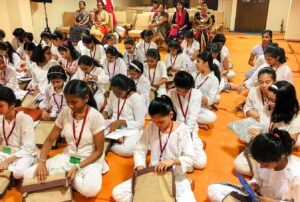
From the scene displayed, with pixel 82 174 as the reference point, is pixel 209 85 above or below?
above

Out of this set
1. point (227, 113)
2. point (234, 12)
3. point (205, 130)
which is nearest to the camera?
point (205, 130)

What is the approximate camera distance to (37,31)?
883 centimetres

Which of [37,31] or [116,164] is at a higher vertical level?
[37,31]

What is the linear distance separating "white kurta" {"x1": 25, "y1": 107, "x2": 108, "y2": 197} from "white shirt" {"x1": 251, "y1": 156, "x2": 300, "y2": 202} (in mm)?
1295

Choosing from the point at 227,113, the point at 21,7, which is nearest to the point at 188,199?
the point at 227,113

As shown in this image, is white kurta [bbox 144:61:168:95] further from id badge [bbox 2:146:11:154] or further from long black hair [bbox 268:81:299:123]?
id badge [bbox 2:146:11:154]

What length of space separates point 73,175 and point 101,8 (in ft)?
23.4

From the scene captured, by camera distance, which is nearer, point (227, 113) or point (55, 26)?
point (227, 113)

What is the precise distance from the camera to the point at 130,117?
3.28 metres

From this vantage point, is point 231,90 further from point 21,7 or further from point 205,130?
point 21,7

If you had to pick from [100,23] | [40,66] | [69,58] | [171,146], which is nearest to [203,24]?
[100,23]

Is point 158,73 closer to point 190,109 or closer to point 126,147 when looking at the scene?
point 190,109

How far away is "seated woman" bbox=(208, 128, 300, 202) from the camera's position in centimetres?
170

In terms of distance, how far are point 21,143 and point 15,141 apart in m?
0.05
